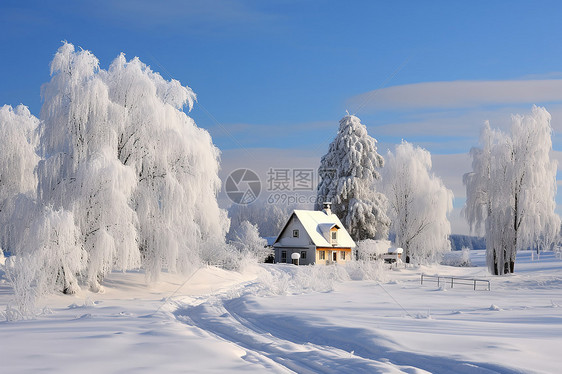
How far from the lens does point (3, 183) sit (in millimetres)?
32281

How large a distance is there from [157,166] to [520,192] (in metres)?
23.3

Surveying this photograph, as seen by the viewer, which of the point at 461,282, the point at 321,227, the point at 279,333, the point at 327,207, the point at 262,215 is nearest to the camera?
the point at 279,333

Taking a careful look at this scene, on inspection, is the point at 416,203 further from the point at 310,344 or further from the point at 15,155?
the point at 310,344

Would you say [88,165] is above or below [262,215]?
below

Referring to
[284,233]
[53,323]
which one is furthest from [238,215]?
[53,323]

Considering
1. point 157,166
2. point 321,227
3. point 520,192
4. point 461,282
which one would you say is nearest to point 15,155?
point 157,166

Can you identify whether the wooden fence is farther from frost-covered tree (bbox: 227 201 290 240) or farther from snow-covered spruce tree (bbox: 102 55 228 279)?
frost-covered tree (bbox: 227 201 290 240)

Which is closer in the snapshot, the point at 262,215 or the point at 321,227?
the point at 321,227

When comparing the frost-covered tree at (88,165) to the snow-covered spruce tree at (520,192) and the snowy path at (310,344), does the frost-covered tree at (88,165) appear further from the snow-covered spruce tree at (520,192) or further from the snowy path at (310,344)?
the snow-covered spruce tree at (520,192)

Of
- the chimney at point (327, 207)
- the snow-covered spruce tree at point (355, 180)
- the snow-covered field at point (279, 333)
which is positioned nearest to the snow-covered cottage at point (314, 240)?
the chimney at point (327, 207)

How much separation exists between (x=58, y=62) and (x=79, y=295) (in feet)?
30.9

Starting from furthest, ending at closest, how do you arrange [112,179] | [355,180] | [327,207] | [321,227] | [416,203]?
[327,207], [355,180], [321,227], [416,203], [112,179]

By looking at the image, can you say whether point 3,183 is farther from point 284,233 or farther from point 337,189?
point 337,189

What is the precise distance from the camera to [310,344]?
11.3m
